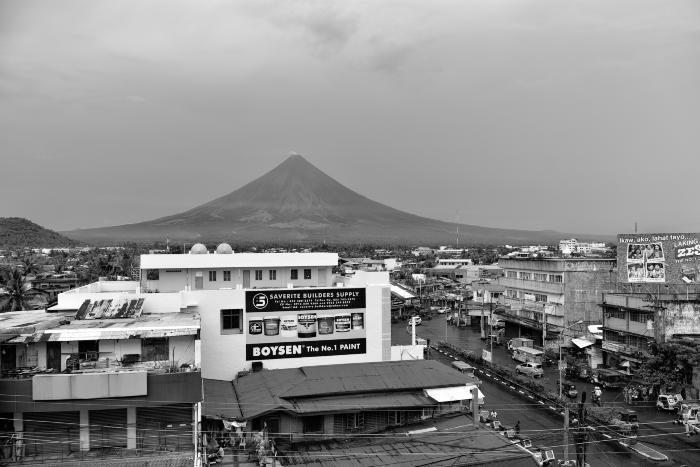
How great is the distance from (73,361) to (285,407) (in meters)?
6.29

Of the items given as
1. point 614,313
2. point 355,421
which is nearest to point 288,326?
point 355,421

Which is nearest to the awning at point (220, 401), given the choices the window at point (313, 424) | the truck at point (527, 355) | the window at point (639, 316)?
the window at point (313, 424)

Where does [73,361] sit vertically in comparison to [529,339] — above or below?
above

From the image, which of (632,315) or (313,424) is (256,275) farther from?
(632,315)

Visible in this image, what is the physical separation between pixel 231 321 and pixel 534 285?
→ 79.8 ft

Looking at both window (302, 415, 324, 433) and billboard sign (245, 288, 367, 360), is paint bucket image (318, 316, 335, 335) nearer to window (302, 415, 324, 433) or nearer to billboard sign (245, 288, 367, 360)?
billboard sign (245, 288, 367, 360)

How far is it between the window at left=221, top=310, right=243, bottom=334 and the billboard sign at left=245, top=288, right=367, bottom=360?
35 cm

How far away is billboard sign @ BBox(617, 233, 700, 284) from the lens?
3231 cm

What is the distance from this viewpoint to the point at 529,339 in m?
38.1

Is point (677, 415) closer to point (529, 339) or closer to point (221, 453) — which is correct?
point (529, 339)

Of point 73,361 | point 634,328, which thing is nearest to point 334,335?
point 73,361

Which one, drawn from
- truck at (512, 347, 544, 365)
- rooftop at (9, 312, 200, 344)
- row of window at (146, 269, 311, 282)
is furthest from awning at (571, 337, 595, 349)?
rooftop at (9, 312, 200, 344)

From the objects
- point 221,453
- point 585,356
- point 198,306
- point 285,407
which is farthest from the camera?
point 585,356

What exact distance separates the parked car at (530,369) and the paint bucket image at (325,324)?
12307mm
